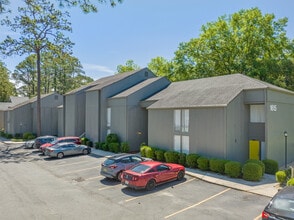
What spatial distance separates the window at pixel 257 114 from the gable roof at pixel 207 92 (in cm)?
154

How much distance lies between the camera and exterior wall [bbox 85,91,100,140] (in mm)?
28266

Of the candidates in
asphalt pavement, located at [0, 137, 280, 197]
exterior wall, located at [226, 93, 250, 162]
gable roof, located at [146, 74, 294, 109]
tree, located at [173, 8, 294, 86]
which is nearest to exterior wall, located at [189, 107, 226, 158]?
exterior wall, located at [226, 93, 250, 162]

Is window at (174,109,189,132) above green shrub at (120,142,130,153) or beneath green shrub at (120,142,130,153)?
above

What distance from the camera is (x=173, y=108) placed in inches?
814

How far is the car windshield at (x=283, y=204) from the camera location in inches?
287

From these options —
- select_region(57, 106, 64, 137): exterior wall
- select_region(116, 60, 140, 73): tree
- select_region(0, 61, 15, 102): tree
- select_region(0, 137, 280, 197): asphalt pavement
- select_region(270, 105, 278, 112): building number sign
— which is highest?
select_region(116, 60, 140, 73): tree

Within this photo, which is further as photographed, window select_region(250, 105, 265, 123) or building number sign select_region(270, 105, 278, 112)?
window select_region(250, 105, 265, 123)

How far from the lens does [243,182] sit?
14578 millimetres

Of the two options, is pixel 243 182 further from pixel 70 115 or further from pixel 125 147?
pixel 70 115

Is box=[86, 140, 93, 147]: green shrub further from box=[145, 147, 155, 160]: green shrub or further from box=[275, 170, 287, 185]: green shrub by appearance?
box=[275, 170, 287, 185]: green shrub

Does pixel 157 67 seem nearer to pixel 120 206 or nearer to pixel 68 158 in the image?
pixel 68 158

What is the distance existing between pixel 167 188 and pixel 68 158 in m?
12.1

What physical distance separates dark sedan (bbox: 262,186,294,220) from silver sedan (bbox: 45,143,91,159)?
19.0 m

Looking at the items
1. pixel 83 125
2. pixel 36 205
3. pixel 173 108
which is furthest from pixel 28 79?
pixel 36 205
